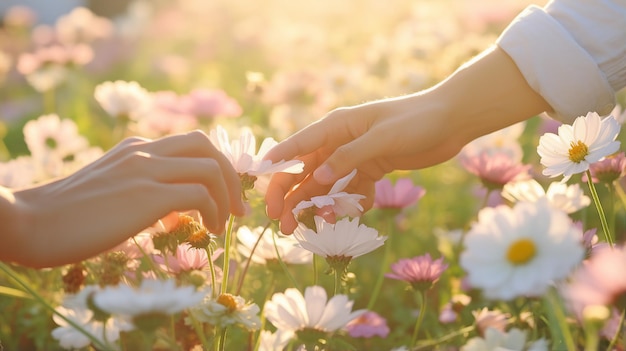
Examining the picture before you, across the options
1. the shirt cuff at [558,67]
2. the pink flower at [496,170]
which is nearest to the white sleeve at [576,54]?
the shirt cuff at [558,67]

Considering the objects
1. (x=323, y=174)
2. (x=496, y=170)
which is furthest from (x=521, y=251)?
(x=496, y=170)

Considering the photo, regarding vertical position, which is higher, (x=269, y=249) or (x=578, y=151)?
(x=578, y=151)

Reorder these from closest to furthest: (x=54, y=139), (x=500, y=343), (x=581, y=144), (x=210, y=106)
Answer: (x=500, y=343), (x=581, y=144), (x=54, y=139), (x=210, y=106)

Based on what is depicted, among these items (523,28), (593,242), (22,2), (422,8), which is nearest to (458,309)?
(593,242)

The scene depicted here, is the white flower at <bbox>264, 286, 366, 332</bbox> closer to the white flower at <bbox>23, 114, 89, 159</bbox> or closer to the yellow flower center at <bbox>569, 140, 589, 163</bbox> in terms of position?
the yellow flower center at <bbox>569, 140, 589, 163</bbox>

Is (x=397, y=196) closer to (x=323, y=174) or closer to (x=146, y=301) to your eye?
(x=323, y=174)

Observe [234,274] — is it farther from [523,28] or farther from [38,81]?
[38,81]

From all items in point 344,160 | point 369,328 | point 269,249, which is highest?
point 344,160

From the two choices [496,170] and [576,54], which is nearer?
[576,54]
